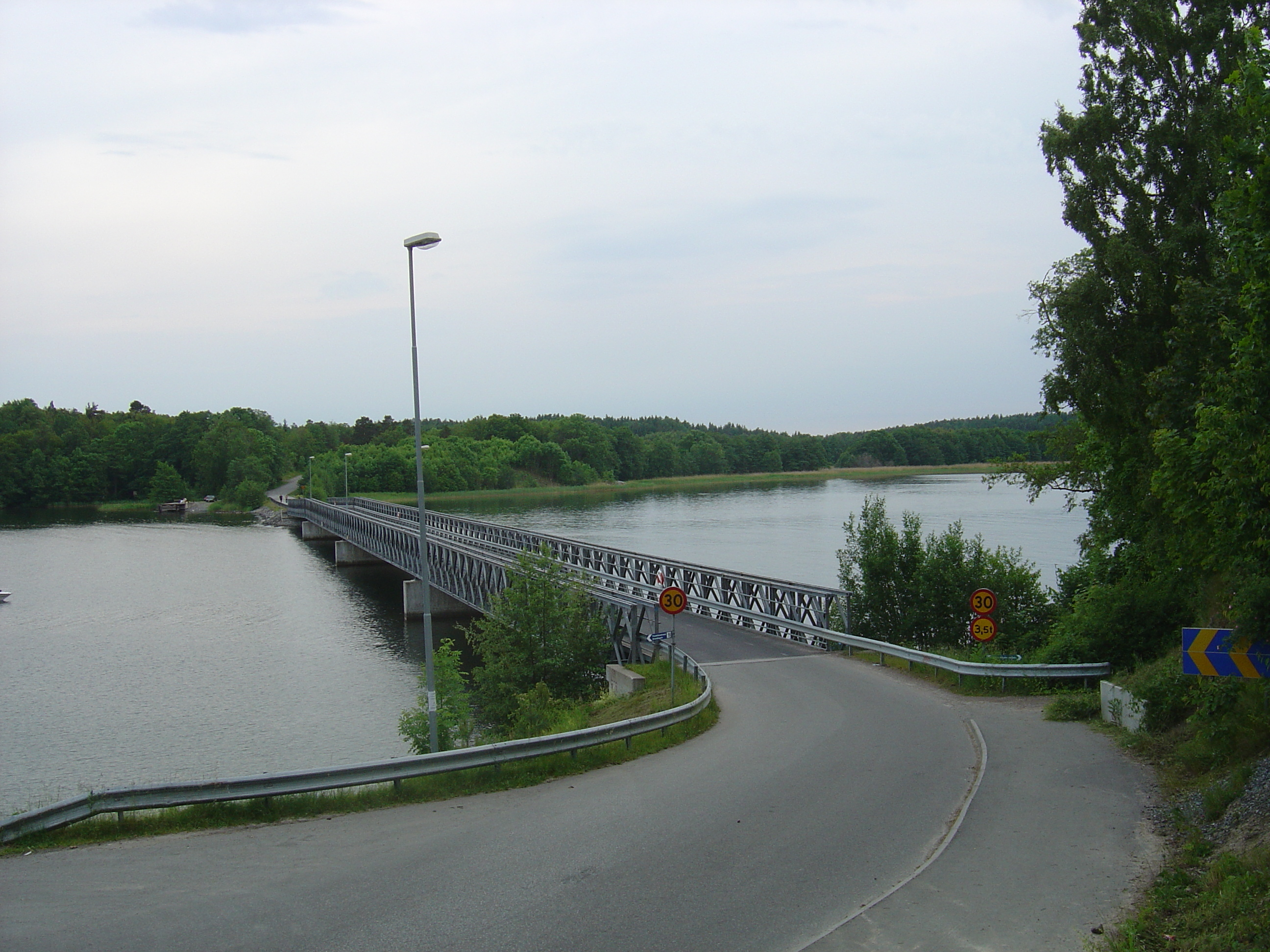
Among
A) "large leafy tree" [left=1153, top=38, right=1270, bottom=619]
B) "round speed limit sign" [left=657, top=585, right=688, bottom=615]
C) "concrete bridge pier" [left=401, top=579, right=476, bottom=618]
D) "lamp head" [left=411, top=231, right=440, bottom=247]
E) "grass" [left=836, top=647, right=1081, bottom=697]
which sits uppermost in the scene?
"lamp head" [left=411, top=231, right=440, bottom=247]

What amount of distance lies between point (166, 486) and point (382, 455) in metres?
32.1

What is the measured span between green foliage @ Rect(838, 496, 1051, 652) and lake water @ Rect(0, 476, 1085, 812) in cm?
1294

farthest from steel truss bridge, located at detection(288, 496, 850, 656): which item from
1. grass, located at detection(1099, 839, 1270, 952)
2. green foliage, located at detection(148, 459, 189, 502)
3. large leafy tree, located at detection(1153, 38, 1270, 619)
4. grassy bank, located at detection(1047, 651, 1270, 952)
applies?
green foliage, located at detection(148, 459, 189, 502)

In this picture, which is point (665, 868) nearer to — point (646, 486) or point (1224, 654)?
point (1224, 654)

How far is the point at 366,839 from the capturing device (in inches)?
347

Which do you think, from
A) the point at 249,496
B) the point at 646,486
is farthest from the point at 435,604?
the point at 646,486

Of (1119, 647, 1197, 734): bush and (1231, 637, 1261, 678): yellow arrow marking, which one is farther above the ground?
(1231, 637, 1261, 678): yellow arrow marking

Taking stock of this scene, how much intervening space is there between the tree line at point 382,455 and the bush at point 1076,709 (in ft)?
405

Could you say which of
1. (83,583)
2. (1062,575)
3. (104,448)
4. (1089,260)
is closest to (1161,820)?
(1089,260)

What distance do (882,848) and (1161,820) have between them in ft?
9.44

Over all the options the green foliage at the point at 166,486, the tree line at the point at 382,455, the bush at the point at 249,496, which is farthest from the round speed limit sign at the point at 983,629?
the green foliage at the point at 166,486

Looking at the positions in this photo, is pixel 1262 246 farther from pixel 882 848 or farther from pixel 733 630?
pixel 733 630

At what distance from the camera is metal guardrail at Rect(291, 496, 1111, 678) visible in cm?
1700

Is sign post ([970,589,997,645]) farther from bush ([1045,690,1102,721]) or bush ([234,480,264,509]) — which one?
bush ([234,480,264,509])
